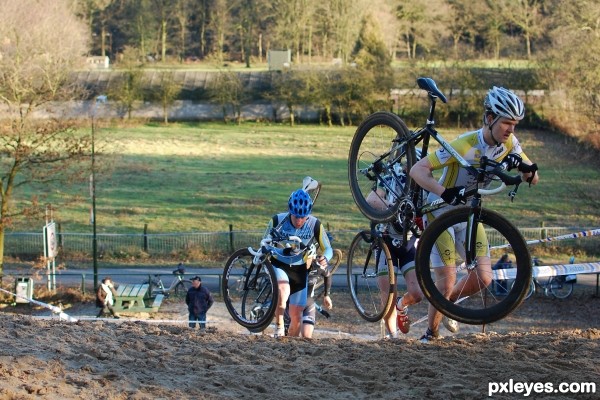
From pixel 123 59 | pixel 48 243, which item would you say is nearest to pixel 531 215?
pixel 48 243

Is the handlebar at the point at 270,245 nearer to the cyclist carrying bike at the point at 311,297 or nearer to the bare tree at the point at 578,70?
the cyclist carrying bike at the point at 311,297

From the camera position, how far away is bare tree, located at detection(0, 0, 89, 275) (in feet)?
85.2

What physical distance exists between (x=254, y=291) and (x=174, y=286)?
13121 mm

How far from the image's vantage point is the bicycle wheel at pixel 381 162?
9164 millimetres

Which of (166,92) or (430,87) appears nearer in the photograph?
(430,87)

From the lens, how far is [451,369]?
8.40m

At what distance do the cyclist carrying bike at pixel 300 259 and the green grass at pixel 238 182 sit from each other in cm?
1666

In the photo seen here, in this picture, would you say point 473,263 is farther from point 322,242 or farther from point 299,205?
point 322,242

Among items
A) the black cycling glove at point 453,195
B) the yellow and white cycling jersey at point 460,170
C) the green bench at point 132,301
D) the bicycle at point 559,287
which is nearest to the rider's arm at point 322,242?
the yellow and white cycling jersey at point 460,170

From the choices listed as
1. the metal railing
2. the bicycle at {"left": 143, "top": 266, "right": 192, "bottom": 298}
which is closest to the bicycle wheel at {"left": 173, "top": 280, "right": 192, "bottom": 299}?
the bicycle at {"left": 143, "top": 266, "right": 192, "bottom": 298}

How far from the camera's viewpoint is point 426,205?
28.5 ft

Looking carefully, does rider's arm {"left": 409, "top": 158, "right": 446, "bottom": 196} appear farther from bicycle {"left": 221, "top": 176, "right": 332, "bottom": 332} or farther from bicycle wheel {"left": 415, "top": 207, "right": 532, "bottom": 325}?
bicycle {"left": 221, "top": 176, "right": 332, "bottom": 332}

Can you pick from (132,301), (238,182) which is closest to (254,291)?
(132,301)

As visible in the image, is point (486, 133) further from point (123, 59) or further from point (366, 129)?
point (123, 59)
